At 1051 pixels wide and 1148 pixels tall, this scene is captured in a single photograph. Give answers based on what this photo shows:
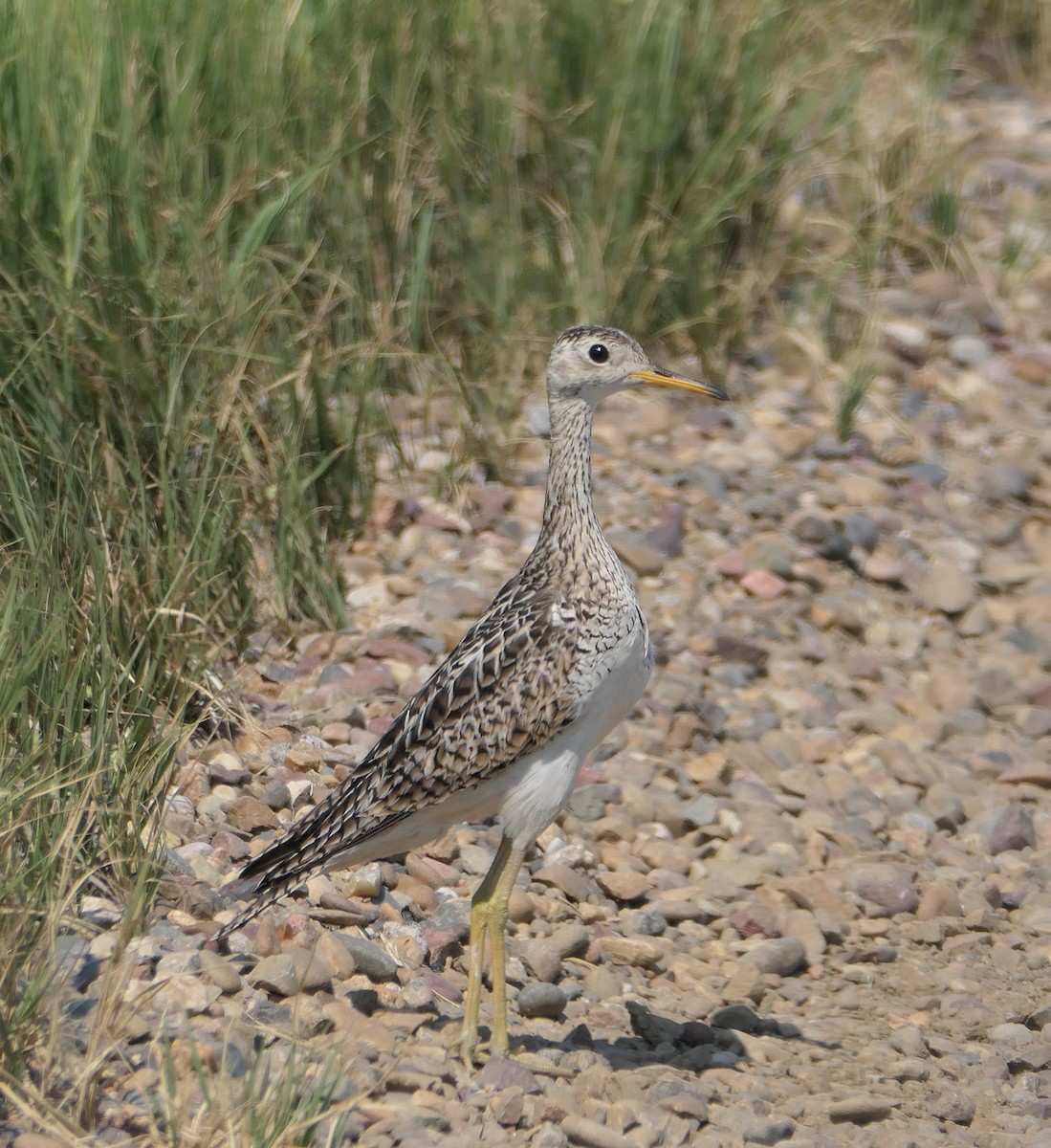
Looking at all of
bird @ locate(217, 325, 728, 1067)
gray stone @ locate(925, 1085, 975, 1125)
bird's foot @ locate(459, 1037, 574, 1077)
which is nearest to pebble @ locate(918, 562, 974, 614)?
bird @ locate(217, 325, 728, 1067)

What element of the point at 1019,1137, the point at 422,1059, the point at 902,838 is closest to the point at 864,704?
the point at 902,838

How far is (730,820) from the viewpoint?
544 centimetres

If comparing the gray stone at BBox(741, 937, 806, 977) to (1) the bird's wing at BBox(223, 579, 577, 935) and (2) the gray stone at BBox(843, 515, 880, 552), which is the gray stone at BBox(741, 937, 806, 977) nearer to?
(1) the bird's wing at BBox(223, 579, 577, 935)

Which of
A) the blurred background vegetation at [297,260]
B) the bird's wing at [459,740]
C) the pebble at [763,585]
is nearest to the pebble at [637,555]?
the pebble at [763,585]

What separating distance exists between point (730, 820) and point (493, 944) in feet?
4.92

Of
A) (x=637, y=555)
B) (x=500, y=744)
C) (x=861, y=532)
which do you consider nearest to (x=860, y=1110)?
(x=500, y=744)

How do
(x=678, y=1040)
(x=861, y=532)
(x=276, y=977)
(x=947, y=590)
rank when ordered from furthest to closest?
(x=861, y=532) < (x=947, y=590) < (x=678, y=1040) < (x=276, y=977)

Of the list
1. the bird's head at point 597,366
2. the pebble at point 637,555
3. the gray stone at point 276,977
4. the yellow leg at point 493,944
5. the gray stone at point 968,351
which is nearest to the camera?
the gray stone at point 276,977

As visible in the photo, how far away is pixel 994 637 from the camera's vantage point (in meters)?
6.50

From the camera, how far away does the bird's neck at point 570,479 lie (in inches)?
172

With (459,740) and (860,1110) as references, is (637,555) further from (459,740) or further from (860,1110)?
(860,1110)

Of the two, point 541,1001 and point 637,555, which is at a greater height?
point 541,1001

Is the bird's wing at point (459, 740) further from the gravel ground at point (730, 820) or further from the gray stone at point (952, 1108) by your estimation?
the gray stone at point (952, 1108)

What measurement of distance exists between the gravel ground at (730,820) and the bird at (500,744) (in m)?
0.22
